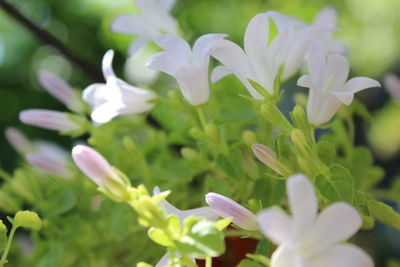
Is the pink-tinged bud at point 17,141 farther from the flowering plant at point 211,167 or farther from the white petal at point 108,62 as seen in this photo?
the white petal at point 108,62

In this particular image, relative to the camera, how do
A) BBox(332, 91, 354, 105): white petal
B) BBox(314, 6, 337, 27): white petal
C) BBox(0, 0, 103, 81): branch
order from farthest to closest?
BBox(0, 0, 103, 81): branch < BBox(314, 6, 337, 27): white petal < BBox(332, 91, 354, 105): white petal

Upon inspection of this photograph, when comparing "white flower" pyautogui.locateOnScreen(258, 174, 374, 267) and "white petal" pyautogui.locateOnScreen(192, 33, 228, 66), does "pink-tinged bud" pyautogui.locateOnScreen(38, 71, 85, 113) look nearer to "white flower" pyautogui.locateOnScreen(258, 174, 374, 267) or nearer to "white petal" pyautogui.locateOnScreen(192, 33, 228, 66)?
"white petal" pyautogui.locateOnScreen(192, 33, 228, 66)

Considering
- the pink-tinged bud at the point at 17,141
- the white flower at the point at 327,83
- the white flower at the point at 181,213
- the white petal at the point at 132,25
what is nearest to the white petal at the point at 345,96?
the white flower at the point at 327,83

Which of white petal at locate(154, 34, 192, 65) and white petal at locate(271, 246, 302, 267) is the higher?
white petal at locate(154, 34, 192, 65)

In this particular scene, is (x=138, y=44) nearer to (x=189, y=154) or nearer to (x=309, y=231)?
(x=189, y=154)

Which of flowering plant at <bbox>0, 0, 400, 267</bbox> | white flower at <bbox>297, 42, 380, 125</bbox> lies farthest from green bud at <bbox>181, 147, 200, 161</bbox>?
white flower at <bbox>297, 42, 380, 125</bbox>

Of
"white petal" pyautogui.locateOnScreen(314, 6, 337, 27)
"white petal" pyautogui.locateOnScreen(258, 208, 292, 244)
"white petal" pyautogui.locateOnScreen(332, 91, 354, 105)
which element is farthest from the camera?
"white petal" pyautogui.locateOnScreen(314, 6, 337, 27)
